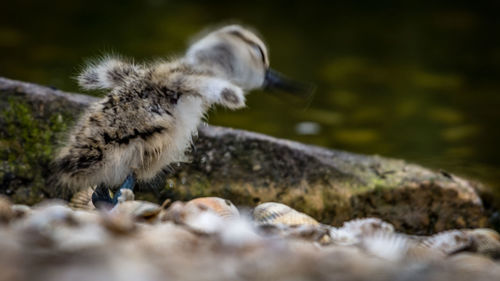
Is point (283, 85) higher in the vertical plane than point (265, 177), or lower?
higher

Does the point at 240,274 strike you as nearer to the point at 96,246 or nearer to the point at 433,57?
the point at 96,246

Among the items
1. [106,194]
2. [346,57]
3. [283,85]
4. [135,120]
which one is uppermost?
[346,57]

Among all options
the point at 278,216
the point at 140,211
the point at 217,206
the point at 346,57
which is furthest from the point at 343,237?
the point at 346,57

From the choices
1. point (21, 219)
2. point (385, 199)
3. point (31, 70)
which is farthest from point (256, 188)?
point (31, 70)

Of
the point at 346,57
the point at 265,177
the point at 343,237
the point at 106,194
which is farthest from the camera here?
the point at 346,57

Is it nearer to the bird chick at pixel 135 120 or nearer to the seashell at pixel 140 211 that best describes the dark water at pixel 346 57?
the bird chick at pixel 135 120

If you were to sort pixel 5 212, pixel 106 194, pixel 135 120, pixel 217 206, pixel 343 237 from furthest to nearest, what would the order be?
pixel 106 194
pixel 135 120
pixel 217 206
pixel 343 237
pixel 5 212

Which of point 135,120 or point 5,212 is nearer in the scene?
point 5,212

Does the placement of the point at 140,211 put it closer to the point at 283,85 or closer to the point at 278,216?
the point at 278,216
